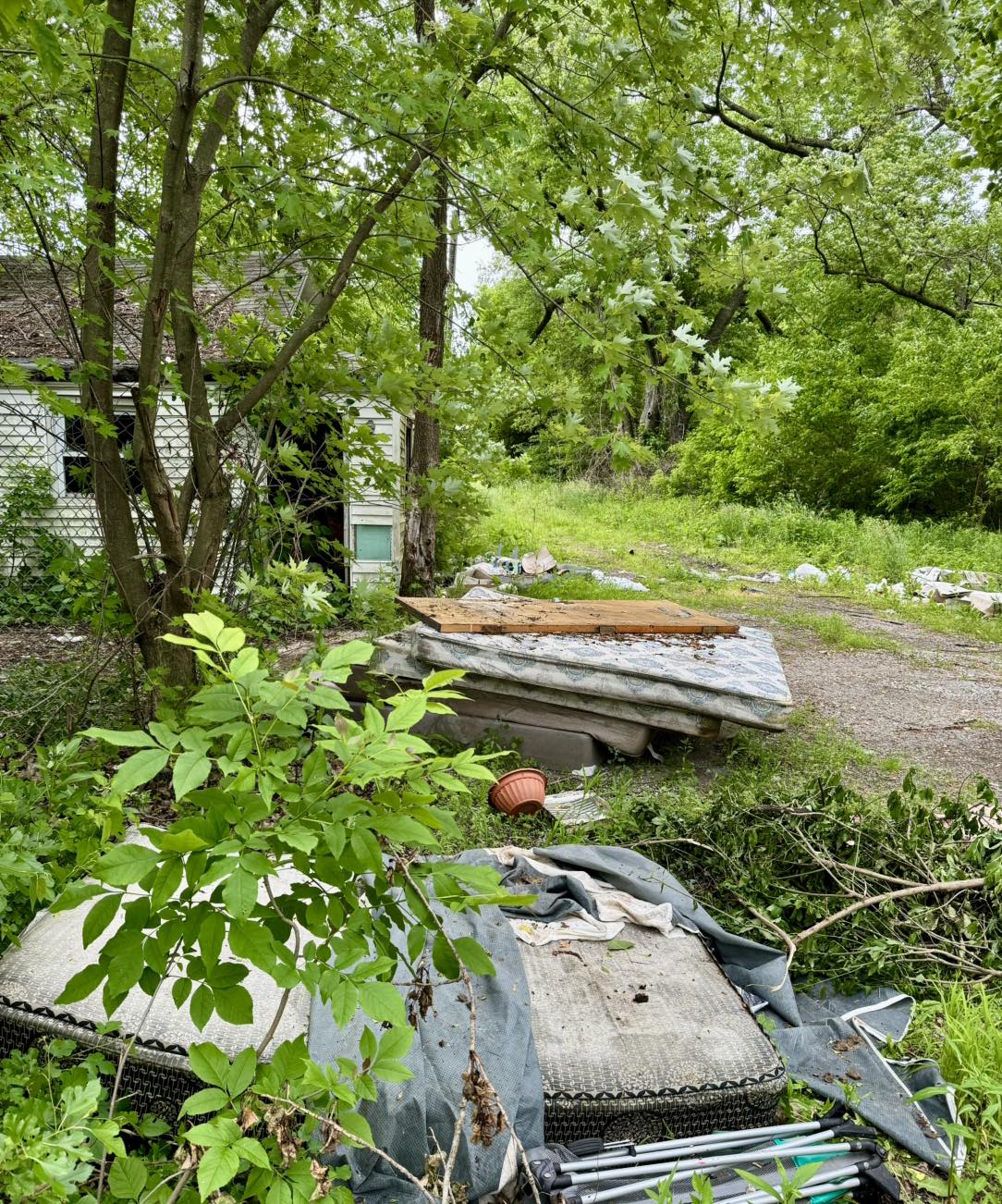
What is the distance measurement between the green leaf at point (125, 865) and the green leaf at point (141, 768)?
0.09 meters

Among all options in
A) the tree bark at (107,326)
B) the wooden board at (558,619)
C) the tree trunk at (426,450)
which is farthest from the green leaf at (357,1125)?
the tree trunk at (426,450)

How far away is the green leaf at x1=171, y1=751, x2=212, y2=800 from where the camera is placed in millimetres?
1267

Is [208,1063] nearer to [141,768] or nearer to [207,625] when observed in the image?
[141,768]

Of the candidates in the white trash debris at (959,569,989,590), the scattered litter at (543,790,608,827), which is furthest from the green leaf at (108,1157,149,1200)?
the white trash debris at (959,569,989,590)

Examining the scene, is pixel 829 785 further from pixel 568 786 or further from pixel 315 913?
pixel 315 913

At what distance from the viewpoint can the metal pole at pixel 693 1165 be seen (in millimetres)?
2074

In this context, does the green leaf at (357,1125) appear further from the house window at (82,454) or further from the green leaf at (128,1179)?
the house window at (82,454)

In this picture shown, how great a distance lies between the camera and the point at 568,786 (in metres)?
5.18

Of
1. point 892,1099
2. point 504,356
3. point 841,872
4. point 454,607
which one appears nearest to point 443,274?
point 454,607

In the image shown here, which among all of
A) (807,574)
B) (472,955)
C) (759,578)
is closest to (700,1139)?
(472,955)

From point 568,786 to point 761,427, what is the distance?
285 cm

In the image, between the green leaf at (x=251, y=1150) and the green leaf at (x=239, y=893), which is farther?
the green leaf at (x=251, y=1150)

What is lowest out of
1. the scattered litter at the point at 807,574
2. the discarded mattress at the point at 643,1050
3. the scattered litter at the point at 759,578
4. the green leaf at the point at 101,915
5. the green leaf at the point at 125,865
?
the scattered litter at the point at 759,578

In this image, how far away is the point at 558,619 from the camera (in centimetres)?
636
